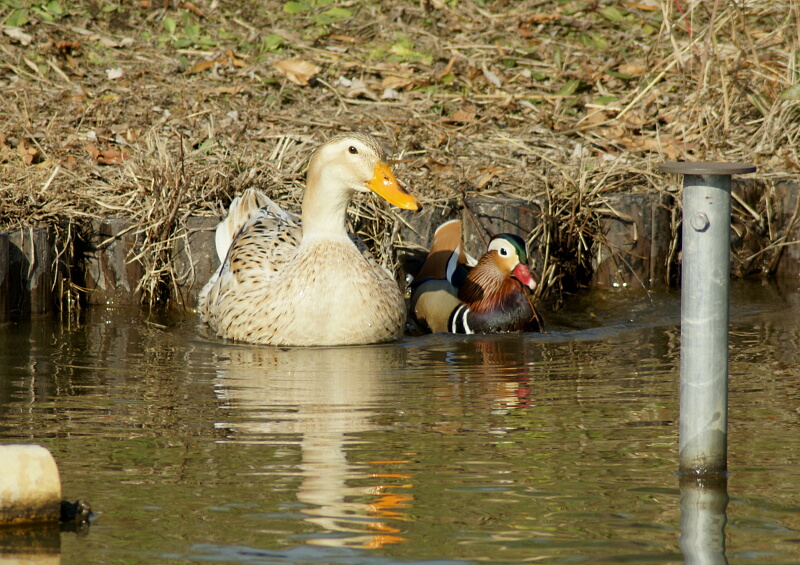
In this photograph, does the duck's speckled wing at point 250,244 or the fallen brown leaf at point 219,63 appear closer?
the duck's speckled wing at point 250,244

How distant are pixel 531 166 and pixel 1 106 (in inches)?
156

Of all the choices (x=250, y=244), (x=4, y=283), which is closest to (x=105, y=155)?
(x=4, y=283)

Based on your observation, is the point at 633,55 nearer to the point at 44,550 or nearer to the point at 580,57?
the point at 580,57

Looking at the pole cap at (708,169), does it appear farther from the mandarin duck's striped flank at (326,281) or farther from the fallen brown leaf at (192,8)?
the fallen brown leaf at (192,8)

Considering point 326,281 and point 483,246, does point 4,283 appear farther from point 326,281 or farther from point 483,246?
point 483,246

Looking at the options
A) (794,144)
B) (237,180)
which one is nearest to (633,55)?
(794,144)

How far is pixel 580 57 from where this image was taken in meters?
10.4

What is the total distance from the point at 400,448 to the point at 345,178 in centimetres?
259

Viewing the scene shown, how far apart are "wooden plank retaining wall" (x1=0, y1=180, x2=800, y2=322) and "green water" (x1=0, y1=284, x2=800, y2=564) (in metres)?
0.60

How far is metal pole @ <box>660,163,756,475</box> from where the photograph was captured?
3543mm

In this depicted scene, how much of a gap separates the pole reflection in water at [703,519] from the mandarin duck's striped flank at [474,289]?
3117mm

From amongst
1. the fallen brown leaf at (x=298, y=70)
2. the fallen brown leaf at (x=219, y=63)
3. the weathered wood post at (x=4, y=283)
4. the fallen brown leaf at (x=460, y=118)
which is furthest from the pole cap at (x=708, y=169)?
the fallen brown leaf at (x=219, y=63)

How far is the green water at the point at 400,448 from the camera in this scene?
3.26 meters

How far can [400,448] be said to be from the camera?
4.12 meters
